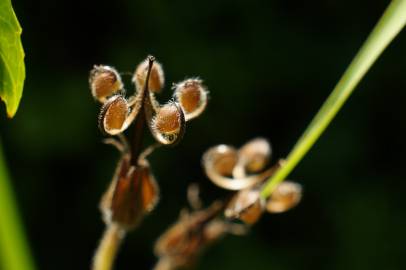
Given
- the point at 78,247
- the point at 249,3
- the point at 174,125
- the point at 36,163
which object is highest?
the point at 174,125

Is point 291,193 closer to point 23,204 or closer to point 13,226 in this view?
point 13,226

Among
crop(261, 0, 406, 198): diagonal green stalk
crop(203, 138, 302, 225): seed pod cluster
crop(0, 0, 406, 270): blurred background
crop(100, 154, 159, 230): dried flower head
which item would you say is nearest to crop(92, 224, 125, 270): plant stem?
crop(100, 154, 159, 230): dried flower head

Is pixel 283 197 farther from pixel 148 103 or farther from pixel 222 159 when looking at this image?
pixel 148 103

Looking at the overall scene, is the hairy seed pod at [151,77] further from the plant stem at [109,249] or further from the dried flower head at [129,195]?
the plant stem at [109,249]

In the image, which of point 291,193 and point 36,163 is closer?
point 291,193

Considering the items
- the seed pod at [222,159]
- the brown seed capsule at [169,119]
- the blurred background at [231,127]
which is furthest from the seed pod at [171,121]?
the blurred background at [231,127]

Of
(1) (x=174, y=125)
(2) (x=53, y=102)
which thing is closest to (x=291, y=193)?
(1) (x=174, y=125)
